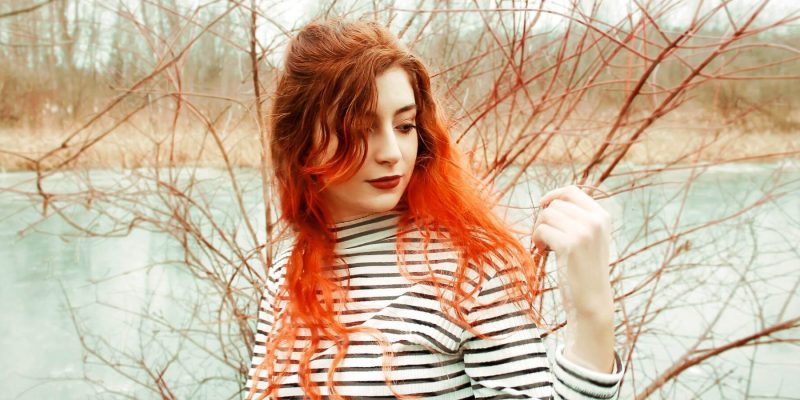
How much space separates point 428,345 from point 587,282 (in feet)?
0.71

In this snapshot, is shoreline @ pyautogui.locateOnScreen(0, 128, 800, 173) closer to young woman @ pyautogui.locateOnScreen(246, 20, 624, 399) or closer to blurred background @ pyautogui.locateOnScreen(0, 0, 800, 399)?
blurred background @ pyautogui.locateOnScreen(0, 0, 800, 399)

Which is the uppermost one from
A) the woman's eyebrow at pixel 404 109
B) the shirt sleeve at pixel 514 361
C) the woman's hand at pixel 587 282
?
the woman's eyebrow at pixel 404 109

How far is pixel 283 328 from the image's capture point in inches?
36.8

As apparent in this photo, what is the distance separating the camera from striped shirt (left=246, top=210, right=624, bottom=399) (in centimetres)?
72

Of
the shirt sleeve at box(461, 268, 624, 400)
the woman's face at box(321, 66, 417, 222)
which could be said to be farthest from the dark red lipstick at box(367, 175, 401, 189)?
the shirt sleeve at box(461, 268, 624, 400)

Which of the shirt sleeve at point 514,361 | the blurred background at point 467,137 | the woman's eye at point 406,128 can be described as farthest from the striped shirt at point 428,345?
the blurred background at point 467,137

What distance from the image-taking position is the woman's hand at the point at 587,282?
667 millimetres

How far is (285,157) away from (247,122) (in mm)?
1348

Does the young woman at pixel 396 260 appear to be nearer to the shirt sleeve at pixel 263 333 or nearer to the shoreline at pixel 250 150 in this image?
the shirt sleeve at pixel 263 333

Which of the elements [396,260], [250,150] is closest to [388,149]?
[396,260]

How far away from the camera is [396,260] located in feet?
2.88

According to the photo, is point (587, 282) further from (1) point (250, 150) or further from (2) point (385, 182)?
(1) point (250, 150)

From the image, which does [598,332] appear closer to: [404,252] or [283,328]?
[404,252]

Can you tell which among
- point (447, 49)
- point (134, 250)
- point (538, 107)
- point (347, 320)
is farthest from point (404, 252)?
point (134, 250)
